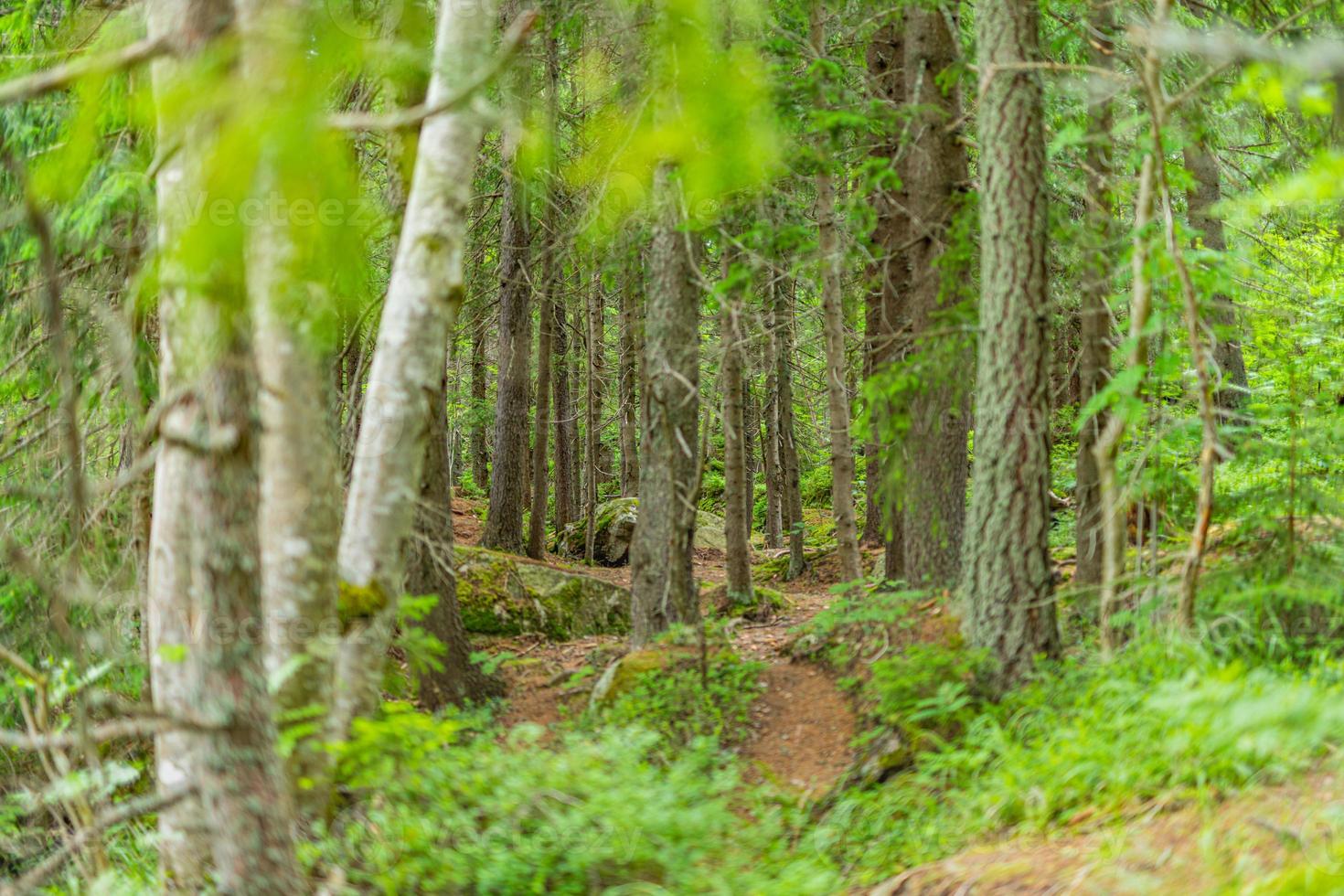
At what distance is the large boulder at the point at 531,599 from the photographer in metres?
11.1

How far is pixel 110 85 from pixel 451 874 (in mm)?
4811

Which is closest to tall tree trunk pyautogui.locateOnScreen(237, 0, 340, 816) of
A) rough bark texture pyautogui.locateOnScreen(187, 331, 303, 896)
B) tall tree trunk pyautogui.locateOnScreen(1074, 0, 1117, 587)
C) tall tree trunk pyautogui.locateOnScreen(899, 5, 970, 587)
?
rough bark texture pyautogui.locateOnScreen(187, 331, 303, 896)

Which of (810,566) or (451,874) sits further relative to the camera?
(810,566)

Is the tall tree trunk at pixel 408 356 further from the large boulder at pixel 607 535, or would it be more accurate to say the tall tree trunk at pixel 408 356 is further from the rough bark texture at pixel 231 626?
the large boulder at pixel 607 535

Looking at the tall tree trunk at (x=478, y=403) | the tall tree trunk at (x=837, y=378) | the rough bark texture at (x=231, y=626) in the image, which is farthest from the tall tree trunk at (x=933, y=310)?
the tall tree trunk at (x=478, y=403)

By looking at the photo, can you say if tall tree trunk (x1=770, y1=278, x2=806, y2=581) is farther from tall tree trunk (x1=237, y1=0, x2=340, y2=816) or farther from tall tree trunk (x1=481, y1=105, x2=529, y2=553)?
tall tree trunk (x1=237, y1=0, x2=340, y2=816)

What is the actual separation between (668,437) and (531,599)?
12.1 feet

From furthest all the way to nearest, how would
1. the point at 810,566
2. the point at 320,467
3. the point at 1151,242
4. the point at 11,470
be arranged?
the point at 810,566 < the point at 11,470 < the point at 1151,242 < the point at 320,467

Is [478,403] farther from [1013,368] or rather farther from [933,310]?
[1013,368]

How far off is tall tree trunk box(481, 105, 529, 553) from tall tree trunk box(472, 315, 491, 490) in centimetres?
234

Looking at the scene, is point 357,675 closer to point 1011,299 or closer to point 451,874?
point 451,874

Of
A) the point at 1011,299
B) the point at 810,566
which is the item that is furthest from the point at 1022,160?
the point at 810,566

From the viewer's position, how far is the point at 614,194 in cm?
820

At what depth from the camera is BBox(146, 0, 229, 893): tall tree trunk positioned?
9.28ft
